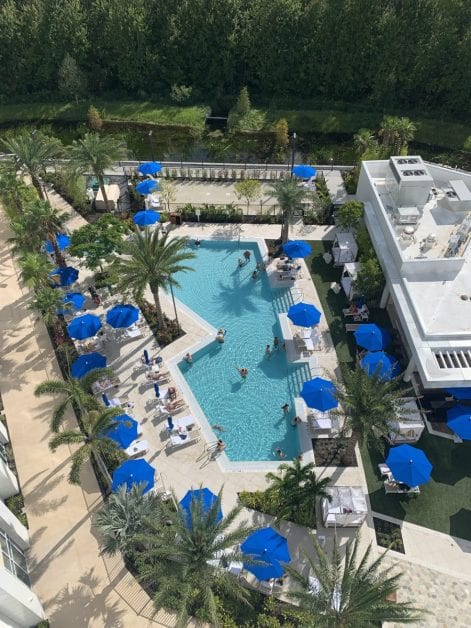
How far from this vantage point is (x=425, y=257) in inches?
1254

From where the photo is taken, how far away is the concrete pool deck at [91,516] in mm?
21984

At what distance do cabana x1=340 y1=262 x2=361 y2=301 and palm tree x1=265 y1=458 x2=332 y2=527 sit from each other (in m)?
14.5

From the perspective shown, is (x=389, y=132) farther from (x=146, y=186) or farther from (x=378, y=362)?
(x=378, y=362)

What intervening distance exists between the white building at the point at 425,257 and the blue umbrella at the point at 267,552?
37.8 ft

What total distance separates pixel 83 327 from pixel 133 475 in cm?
1103

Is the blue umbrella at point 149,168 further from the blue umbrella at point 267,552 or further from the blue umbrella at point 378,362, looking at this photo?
the blue umbrella at point 267,552

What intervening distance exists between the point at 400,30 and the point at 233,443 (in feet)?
154

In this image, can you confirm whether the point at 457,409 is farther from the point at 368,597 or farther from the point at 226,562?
the point at 226,562

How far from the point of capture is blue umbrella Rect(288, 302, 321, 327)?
103ft

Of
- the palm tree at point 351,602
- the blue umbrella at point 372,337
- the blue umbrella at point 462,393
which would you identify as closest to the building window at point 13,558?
the palm tree at point 351,602

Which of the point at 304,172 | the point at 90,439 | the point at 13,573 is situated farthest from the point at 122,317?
the point at 304,172

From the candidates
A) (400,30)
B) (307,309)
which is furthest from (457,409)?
(400,30)

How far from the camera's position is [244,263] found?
38219 millimetres

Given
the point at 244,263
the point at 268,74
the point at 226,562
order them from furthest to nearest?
the point at 268,74
the point at 244,263
the point at 226,562
